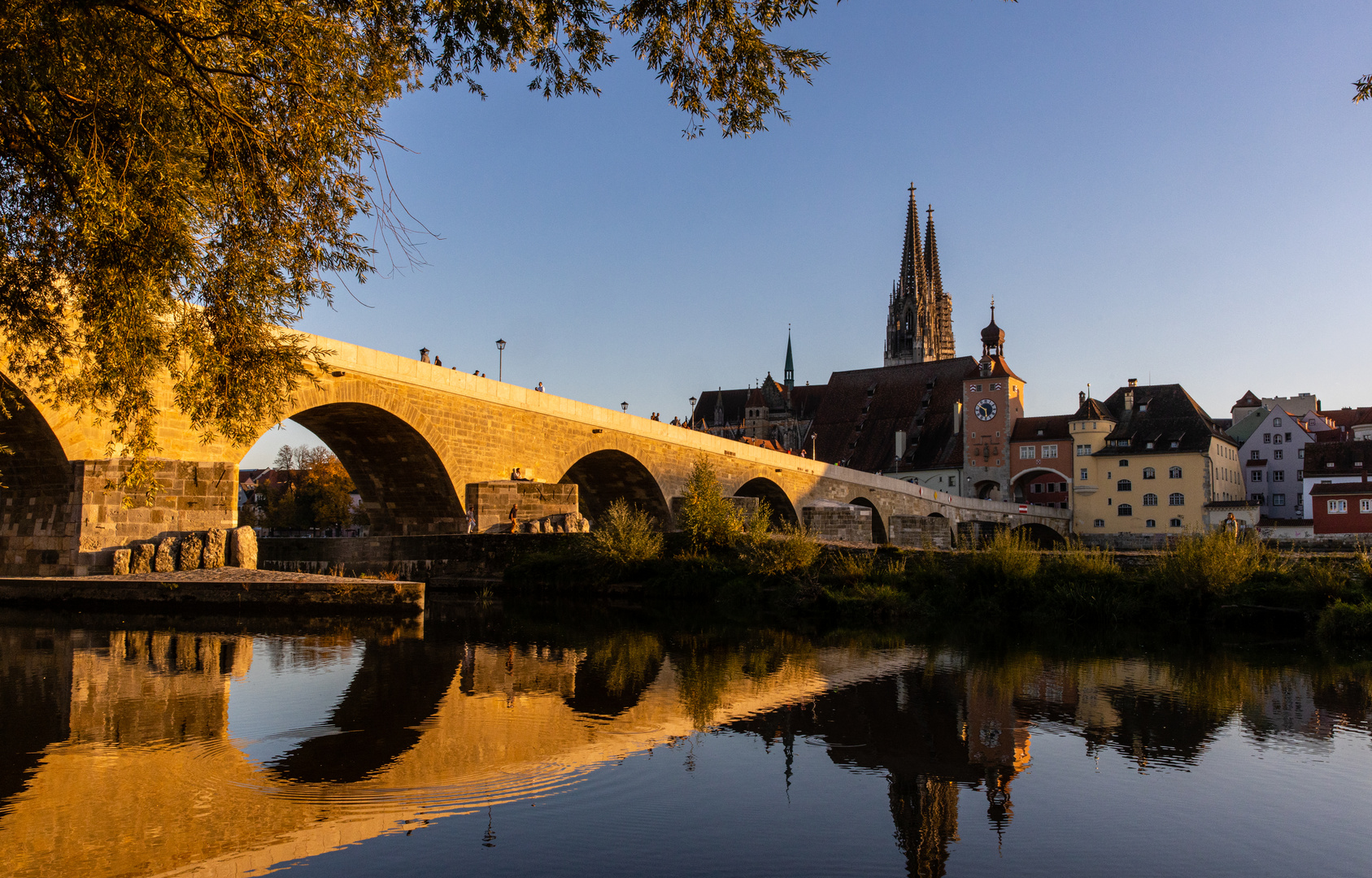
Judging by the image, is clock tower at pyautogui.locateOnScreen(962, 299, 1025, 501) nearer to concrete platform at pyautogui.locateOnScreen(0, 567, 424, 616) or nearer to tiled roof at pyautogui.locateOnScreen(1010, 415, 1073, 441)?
tiled roof at pyautogui.locateOnScreen(1010, 415, 1073, 441)

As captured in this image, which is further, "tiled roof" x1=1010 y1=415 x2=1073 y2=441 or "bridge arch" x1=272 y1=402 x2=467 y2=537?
"tiled roof" x1=1010 y1=415 x2=1073 y2=441

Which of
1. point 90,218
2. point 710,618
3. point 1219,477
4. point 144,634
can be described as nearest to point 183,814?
point 90,218

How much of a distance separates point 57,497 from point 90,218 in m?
10.2

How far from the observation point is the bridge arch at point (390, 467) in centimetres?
2036

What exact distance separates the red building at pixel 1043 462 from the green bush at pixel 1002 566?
179ft

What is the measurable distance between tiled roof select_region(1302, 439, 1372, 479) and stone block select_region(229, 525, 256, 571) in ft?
194

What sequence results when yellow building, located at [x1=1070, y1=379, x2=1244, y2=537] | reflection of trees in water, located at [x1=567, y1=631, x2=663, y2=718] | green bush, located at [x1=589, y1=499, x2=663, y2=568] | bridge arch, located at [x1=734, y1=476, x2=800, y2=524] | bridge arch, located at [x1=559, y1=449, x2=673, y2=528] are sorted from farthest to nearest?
yellow building, located at [x1=1070, y1=379, x2=1244, y2=537], bridge arch, located at [x1=734, y1=476, x2=800, y2=524], bridge arch, located at [x1=559, y1=449, x2=673, y2=528], green bush, located at [x1=589, y1=499, x2=663, y2=568], reflection of trees in water, located at [x1=567, y1=631, x2=663, y2=718]

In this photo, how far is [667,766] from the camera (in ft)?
16.3

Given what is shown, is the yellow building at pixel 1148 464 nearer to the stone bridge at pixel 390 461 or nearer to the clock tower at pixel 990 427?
the clock tower at pixel 990 427

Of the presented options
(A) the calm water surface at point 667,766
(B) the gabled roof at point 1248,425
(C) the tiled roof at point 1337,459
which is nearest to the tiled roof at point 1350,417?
(B) the gabled roof at point 1248,425

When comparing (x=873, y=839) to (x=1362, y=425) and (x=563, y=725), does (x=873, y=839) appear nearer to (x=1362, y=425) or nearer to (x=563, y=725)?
(x=563, y=725)

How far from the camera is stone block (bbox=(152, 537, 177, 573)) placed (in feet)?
45.9

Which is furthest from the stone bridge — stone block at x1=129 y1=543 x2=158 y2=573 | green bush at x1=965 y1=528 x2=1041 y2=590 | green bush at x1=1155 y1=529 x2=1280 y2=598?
green bush at x1=1155 y1=529 x2=1280 y2=598

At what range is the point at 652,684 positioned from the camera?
7.44 meters
